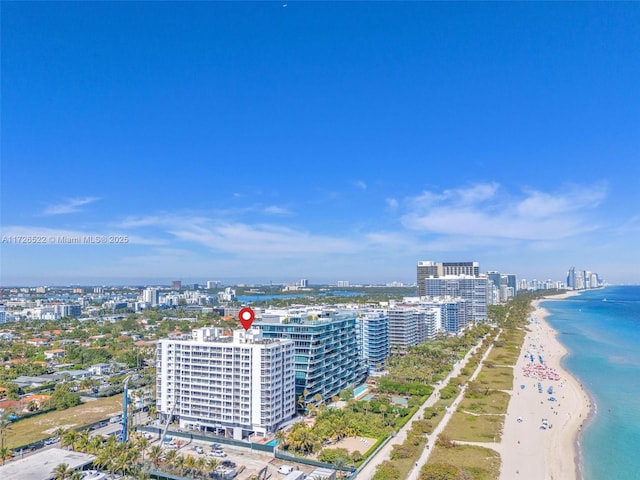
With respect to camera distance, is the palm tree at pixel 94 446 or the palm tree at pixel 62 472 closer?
the palm tree at pixel 62 472

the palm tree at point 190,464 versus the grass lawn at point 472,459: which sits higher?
the palm tree at point 190,464

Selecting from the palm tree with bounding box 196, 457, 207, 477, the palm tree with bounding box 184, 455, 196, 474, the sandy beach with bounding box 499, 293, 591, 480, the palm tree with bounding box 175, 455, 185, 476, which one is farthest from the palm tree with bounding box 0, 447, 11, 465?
the sandy beach with bounding box 499, 293, 591, 480

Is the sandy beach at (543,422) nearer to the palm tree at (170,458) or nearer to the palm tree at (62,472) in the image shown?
the palm tree at (170,458)

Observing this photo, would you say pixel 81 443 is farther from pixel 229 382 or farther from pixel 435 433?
pixel 435 433

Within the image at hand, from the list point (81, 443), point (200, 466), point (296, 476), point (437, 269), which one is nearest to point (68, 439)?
point (81, 443)

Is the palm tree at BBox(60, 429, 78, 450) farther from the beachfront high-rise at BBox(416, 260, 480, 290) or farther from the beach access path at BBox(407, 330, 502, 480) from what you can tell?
the beachfront high-rise at BBox(416, 260, 480, 290)

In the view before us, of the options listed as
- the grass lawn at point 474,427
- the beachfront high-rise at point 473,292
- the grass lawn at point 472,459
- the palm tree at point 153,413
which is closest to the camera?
the grass lawn at point 472,459

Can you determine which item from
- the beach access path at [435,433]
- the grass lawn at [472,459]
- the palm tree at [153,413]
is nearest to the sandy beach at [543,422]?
the grass lawn at [472,459]
